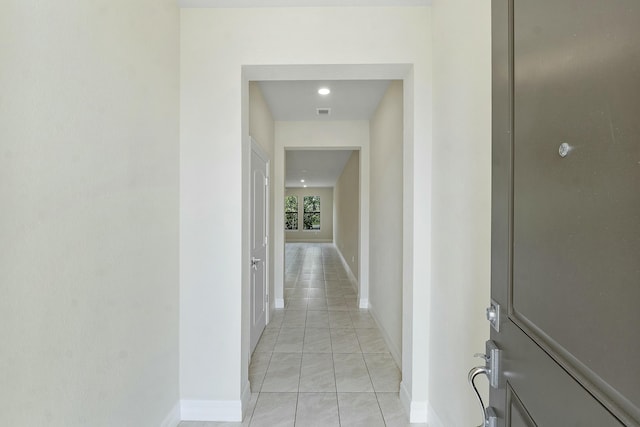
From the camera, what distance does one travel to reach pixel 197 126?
2.17 metres

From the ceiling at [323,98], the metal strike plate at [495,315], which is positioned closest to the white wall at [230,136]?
the ceiling at [323,98]

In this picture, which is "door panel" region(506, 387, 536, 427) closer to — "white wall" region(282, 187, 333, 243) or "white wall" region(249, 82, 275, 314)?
"white wall" region(249, 82, 275, 314)

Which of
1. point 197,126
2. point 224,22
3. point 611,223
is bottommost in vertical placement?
point 611,223

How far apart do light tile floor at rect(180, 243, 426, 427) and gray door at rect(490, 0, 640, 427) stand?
1.69 m

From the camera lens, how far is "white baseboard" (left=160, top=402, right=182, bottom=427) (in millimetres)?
1984

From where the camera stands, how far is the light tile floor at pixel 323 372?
222 cm

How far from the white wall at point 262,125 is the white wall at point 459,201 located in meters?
1.70

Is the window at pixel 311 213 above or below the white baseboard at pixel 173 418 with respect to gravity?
above

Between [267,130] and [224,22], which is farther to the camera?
[267,130]

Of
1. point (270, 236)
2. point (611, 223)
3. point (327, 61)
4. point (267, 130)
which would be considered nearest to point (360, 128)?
point (267, 130)

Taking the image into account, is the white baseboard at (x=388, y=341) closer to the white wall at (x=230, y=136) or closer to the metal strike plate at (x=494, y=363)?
the white wall at (x=230, y=136)

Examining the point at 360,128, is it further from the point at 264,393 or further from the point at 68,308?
the point at 68,308

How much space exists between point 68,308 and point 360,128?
13.1ft

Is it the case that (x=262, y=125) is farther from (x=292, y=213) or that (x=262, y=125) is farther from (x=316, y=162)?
(x=292, y=213)
